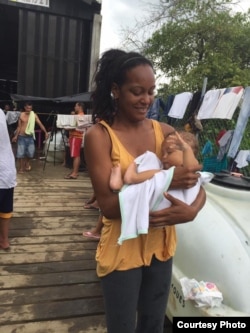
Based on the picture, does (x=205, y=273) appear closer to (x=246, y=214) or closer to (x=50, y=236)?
(x=246, y=214)

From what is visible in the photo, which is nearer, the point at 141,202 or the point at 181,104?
the point at 141,202

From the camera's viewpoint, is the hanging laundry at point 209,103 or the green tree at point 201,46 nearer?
the hanging laundry at point 209,103

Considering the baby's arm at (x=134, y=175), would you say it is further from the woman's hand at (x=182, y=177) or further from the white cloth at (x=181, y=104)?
the white cloth at (x=181, y=104)

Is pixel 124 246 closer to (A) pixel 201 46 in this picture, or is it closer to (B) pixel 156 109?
(B) pixel 156 109

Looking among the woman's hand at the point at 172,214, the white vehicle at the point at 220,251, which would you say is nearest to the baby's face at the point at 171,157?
the woman's hand at the point at 172,214

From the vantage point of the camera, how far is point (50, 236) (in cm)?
400

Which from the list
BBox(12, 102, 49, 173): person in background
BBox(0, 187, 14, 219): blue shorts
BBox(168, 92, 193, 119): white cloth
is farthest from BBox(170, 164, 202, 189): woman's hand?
BBox(12, 102, 49, 173): person in background

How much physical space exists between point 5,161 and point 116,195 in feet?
7.24

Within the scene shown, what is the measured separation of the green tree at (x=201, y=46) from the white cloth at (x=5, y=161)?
811 centimetres

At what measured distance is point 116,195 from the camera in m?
1.32

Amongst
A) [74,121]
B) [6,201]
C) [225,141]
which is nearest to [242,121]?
[225,141]

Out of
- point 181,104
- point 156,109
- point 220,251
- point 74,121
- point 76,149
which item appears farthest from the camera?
point 74,121

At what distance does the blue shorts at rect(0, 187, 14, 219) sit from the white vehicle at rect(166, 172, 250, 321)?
180cm

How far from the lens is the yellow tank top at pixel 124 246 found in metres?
1.40
